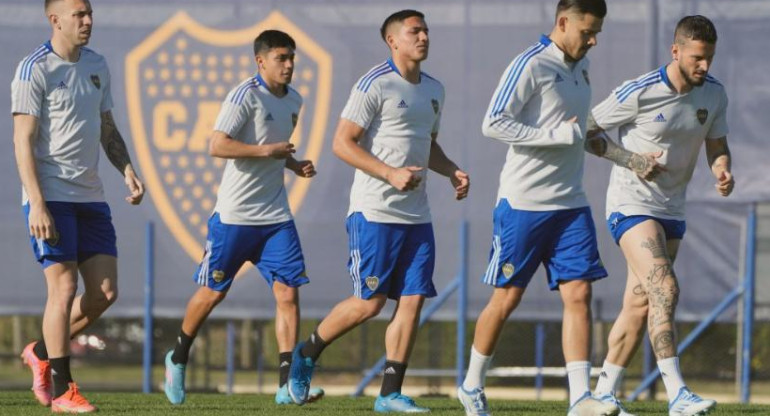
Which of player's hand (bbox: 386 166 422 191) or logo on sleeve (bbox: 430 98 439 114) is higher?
logo on sleeve (bbox: 430 98 439 114)

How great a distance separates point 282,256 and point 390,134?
1246 mm

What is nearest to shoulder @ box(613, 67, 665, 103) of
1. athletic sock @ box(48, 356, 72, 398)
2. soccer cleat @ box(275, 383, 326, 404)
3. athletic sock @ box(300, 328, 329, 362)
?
athletic sock @ box(300, 328, 329, 362)

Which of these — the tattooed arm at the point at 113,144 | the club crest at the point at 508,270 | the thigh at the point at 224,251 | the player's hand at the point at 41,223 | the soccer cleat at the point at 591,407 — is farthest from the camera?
the thigh at the point at 224,251

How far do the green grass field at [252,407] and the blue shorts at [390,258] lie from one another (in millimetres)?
636

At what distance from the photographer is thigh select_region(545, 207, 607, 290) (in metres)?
7.35

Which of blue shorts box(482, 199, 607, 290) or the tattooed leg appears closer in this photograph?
blue shorts box(482, 199, 607, 290)

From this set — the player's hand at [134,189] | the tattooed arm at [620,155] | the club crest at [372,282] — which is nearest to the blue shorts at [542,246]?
the tattooed arm at [620,155]

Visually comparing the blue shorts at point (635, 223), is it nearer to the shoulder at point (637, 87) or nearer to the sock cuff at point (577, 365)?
the shoulder at point (637, 87)

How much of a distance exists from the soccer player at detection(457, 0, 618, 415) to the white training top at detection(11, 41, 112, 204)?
2002 mm

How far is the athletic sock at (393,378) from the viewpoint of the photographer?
27.1ft

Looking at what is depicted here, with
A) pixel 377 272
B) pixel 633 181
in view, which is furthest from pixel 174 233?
pixel 633 181

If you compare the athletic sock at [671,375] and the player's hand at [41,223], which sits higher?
the player's hand at [41,223]

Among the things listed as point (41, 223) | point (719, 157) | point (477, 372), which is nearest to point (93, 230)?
point (41, 223)

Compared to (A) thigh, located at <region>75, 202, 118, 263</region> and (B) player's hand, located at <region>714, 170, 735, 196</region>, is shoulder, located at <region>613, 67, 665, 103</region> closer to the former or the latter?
(B) player's hand, located at <region>714, 170, 735, 196</region>
